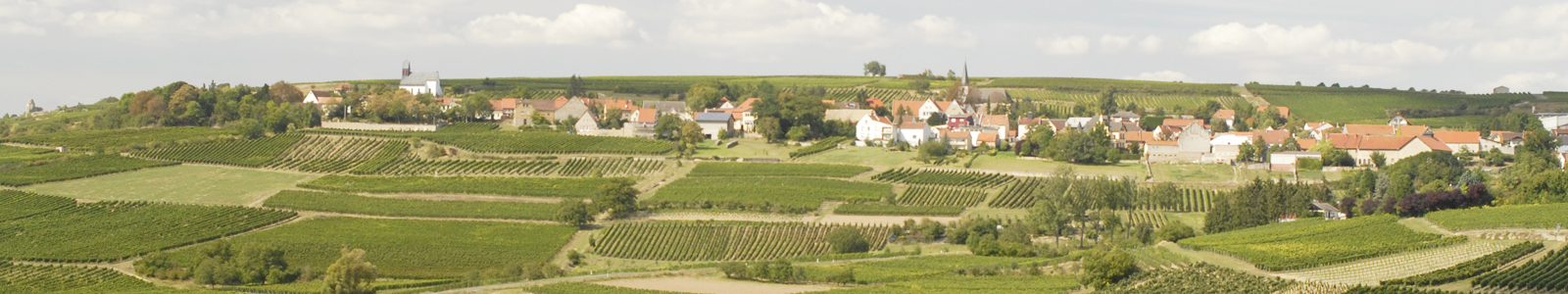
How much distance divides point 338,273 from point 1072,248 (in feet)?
80.6

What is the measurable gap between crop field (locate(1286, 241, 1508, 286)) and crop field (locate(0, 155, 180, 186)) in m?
56.0

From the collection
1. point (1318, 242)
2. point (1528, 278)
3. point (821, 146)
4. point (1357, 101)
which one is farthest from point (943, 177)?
point (1357, 101)

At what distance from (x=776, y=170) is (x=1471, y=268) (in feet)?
116

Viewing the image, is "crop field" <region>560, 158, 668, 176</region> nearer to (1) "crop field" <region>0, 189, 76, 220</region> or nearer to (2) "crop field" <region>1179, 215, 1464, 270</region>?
(1) "crop field" <region>0, 189, 76, 220</region>

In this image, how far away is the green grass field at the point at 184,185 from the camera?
62.8m

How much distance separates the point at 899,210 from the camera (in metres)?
57.0

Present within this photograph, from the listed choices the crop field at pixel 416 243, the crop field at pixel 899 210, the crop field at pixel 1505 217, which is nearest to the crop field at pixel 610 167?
the crop field at pixel 416 243

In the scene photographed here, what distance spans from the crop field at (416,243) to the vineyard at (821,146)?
18.5 m

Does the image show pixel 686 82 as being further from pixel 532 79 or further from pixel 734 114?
pixel 734 114

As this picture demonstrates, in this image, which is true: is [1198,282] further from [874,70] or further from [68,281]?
[874,70]

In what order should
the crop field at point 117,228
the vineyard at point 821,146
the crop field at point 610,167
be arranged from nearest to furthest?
the crop field at point 117,228 < the crop field at point 610,167 < the vineyard at point 821,146

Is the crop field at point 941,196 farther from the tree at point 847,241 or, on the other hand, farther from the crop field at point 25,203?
the crop field at point 25,203

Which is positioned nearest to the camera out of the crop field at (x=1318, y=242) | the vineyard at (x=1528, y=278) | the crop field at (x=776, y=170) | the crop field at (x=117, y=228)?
the vineyard at (x=1528, y=278)

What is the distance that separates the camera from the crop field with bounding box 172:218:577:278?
162ft
